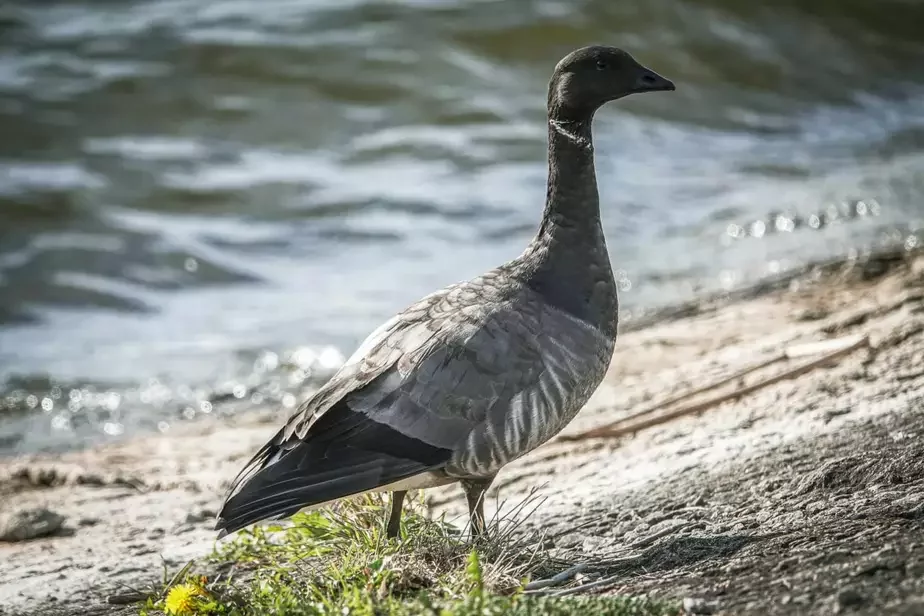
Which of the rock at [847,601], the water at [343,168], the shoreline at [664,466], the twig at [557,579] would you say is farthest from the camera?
the water at [343,168]

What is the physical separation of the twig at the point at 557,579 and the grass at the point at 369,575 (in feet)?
0.15

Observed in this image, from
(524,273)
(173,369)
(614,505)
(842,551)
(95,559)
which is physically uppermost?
(524,273)

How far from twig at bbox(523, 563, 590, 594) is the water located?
5028 millimetres

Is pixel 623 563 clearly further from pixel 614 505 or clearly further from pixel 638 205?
pixel 638 205

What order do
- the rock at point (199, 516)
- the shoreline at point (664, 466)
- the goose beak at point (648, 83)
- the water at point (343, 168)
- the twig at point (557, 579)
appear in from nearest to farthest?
1. the twig at point (557, 579)
2. the shoreline at point (664, 466)
3. the goose beak at point (648, 83)
4. the rock at point (199, 516)
5. the water at point (343, 168)

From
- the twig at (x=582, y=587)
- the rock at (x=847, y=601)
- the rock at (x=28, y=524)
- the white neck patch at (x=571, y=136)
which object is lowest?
the rock at (x=28, y=524)

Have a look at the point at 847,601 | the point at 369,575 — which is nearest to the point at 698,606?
the point at 847,601

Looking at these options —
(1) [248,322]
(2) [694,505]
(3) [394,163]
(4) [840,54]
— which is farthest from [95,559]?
(4) [840,54]

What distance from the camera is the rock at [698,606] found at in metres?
3.45

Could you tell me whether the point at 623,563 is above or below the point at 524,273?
below

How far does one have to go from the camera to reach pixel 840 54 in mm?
16094

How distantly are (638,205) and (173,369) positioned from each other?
16.3ft

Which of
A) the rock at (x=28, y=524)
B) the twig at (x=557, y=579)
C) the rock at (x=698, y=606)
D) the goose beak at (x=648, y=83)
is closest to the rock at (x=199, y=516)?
the rock at (x=28, y=524)

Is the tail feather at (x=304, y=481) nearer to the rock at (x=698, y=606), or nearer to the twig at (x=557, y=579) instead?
the twig at (x=557, y=579)
